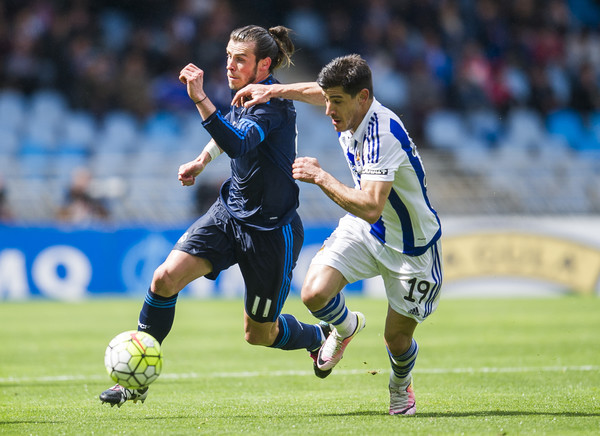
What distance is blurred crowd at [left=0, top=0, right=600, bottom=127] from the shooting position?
19.6 metres

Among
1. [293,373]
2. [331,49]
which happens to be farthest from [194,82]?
[331,49]

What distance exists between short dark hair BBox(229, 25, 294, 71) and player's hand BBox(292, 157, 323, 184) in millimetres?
1179

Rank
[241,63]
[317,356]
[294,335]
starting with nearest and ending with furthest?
[241,63] → [294,335] → [317,356]

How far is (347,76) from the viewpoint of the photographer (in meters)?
5.88

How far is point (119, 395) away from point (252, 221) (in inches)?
59.0

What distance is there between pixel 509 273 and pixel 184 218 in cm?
580

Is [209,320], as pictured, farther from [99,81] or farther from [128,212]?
[99,81]

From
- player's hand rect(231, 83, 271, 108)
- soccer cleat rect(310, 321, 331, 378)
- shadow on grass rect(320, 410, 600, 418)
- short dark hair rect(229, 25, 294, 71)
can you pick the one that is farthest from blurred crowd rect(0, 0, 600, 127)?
shadow on grass rect(320, 410, 600, 418)

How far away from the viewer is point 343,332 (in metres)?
6.74

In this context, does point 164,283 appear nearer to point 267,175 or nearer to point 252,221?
point 252,221

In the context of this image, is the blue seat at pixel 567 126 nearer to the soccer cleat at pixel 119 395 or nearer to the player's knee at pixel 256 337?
the player's knee at pixel 256 337

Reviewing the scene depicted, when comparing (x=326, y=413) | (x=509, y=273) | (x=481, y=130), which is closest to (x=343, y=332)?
(x=326, y=413)

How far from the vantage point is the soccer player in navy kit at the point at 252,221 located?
639 cm

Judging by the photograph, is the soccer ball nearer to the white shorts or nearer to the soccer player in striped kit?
the soccer player in striped kit
